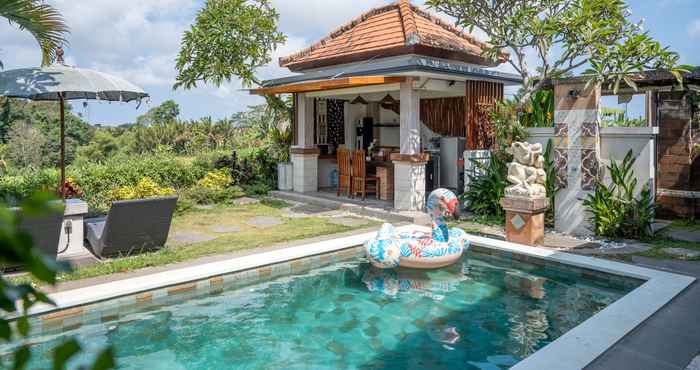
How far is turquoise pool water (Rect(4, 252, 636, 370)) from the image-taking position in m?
4.84

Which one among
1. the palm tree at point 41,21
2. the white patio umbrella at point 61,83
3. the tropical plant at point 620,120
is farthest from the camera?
the tropical plant at point 620,120

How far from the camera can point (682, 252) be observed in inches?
309

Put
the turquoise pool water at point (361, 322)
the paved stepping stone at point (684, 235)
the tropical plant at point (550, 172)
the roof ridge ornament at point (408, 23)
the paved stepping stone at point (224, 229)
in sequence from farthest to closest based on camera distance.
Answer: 1. the roof ridge ornament at point (408, 23)
2. the paved stepping stone at point (224, 229)
3. the tropical plant at point (550, 172)
4. the paved stepping stone at point (684, 235)
5. the turquoise pool water at point (361, 322)

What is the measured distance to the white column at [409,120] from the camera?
1127 centimetres

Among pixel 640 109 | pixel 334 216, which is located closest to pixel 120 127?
pixel 334 216

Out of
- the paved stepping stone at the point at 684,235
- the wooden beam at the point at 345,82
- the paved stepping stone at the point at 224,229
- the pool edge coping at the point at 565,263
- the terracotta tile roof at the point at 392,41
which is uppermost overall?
the terracotta tile roof at the point at 392,41

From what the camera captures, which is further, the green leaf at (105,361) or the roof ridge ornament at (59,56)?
the roof ridge ornament at (59,56)

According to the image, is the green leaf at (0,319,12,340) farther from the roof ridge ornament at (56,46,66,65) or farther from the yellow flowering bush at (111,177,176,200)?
the yellow flowering bush at (111,177,176,200)

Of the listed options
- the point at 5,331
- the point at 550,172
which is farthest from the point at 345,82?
the point at 5,331

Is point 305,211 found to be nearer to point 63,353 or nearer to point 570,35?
point 570,35

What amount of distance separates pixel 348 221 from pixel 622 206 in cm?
508

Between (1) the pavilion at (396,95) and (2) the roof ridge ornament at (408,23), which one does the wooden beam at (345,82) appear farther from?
(2) the roof ridge ornament at (408,23)

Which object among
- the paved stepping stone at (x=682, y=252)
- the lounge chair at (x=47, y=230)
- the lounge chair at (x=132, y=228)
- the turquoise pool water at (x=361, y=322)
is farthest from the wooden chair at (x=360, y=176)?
the lounge chair at (x=47, y=230)

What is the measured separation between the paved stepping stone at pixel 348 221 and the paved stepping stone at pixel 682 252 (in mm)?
5275
